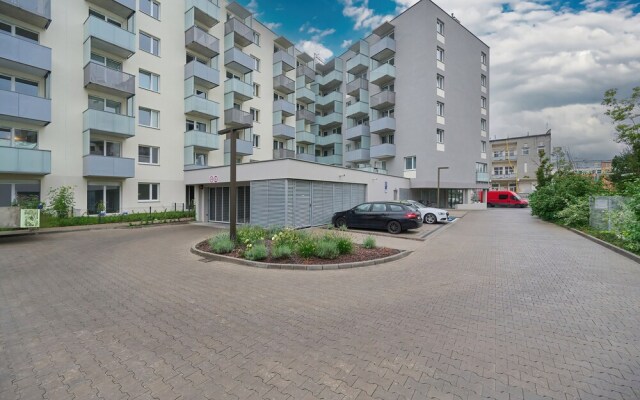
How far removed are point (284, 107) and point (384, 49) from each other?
13.2 metres

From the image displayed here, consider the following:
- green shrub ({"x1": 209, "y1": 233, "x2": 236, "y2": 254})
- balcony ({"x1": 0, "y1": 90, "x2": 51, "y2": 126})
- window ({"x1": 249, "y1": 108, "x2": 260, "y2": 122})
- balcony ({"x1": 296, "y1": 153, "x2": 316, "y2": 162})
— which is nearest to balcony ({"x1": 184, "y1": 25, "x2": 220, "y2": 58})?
window ({"x1": 249, "y1": 108, "x2": 260, "y2": 122})

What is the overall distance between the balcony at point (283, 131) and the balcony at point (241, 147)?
16.4ft

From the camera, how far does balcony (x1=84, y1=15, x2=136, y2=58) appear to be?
17797mm

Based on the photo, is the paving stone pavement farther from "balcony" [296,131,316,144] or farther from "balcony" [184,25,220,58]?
"balcony" [296,131,316,144]

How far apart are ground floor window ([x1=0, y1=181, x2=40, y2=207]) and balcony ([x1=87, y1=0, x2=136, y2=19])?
12103 mm

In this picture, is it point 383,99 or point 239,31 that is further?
point 383,99

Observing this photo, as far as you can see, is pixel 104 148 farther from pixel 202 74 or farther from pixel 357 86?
pixel 357 86

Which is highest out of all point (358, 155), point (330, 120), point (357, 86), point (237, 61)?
point (357, 86)

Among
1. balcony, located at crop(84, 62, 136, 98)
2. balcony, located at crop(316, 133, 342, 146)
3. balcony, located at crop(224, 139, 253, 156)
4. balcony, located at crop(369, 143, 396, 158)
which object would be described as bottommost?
balcony, located at crop(224, 139, 253, 156)

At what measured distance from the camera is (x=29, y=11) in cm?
1556

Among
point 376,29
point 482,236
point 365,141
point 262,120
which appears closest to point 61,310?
point 482,236

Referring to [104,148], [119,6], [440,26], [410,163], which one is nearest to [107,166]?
[104,148]

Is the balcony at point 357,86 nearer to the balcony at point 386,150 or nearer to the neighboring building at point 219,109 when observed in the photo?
the neighboring building at point 219,109

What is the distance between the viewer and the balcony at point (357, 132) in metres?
35.6
